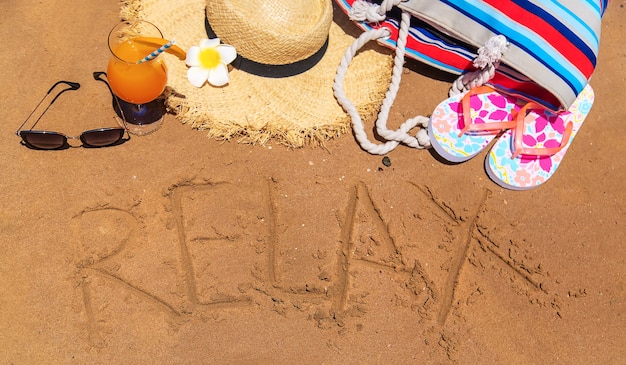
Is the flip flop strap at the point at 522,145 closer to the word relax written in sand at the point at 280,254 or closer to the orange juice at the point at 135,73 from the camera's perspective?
the word relax written in sand at the point at 280,254

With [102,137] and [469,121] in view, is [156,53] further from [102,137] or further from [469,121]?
[469,121]

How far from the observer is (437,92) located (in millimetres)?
2613

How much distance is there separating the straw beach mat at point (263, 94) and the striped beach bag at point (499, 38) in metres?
0.08

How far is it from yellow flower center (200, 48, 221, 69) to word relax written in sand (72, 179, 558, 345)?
504mm

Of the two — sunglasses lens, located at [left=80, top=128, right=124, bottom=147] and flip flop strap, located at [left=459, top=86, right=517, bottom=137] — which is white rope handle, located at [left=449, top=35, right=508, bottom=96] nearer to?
flip flop strap, located at [left=459, top=86, right=517, bottom=137]

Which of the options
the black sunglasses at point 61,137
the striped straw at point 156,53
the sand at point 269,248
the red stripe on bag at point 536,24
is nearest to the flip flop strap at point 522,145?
the sand at point 269,248

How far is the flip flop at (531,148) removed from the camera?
2459 mm

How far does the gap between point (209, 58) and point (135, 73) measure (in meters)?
0.35

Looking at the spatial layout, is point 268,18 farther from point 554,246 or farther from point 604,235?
point 604,235

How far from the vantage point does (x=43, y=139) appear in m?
2.12

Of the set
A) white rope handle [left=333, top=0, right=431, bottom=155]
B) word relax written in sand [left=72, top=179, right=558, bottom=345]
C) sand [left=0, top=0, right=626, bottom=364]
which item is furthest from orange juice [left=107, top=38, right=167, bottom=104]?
white rope handle [left=333, top=0, right=431, bottom=155]

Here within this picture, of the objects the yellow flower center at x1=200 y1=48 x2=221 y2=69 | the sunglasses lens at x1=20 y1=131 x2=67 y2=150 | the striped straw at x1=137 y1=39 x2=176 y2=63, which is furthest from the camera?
the yellow flower center at x1=200 y1=48 x2=221 y2=69

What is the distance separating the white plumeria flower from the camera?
2268 millimetres

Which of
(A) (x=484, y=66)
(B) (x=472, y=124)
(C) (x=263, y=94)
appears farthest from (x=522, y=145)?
(C) (x=263, y=94)
